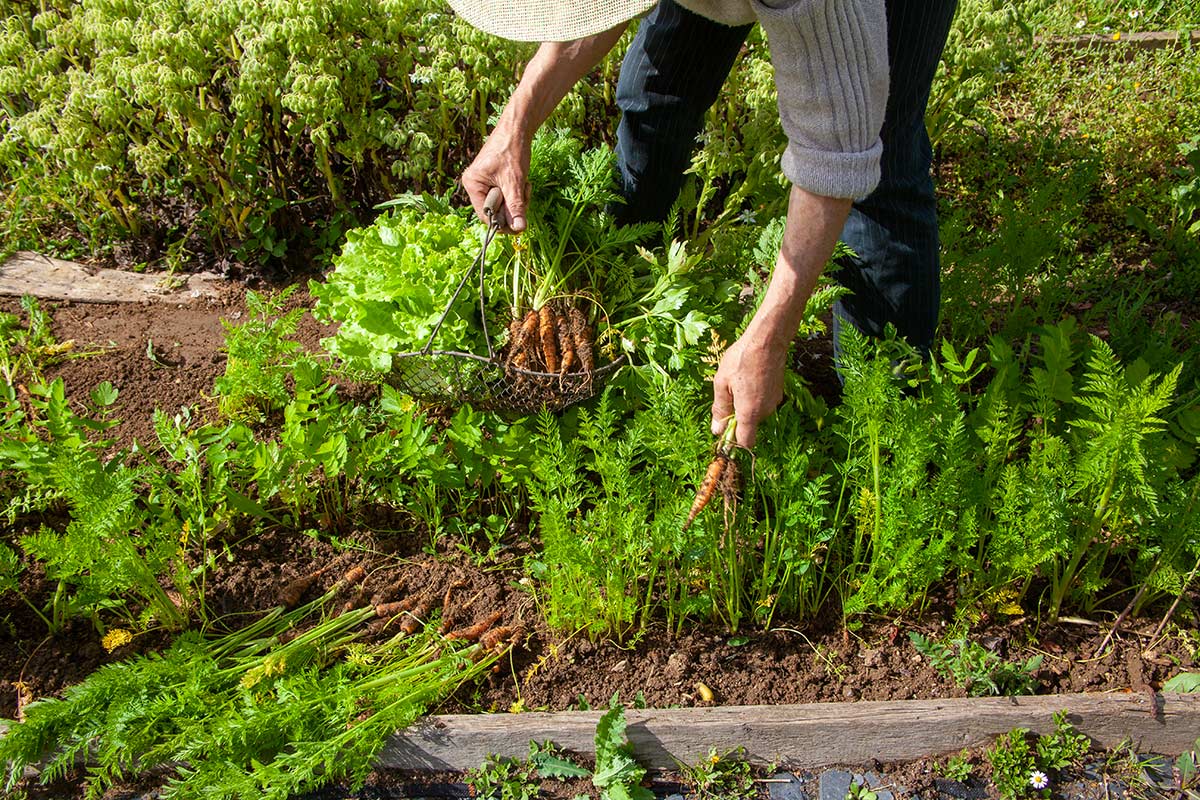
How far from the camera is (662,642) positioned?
232 centimetres

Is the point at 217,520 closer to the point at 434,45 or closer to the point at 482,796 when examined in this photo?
the point at 482,796

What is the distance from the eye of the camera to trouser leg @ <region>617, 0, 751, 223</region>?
2438 mm

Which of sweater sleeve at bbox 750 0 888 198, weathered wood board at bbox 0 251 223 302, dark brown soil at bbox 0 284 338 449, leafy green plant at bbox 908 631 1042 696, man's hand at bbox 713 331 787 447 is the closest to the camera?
Answer: sweater sleeve at bbox 750 0 888 198

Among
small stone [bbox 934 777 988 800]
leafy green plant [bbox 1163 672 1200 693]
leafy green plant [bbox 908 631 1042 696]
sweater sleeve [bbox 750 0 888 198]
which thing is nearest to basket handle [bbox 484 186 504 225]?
sweater sleeve [bbox 750 0 888 198]

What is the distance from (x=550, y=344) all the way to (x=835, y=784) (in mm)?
1252

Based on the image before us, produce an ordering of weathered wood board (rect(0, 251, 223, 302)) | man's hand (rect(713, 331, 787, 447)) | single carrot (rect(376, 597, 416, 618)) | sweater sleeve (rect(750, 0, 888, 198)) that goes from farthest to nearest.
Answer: weathered wood board (rect(0, 251, 223, 302))
single carrot (rect(376, 597, 416, 618))
man's hand (rect(713, 331, 787, 447))
sweater sleeve (rect(750, 0, 888, 198))

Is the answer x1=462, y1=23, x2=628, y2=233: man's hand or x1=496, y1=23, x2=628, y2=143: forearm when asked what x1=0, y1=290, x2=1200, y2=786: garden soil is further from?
x1=496, y1=23, x2=628, y2=143: forearm

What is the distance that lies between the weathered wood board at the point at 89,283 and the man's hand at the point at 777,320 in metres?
2.50

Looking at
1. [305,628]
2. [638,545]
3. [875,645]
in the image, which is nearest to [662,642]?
[638,545]

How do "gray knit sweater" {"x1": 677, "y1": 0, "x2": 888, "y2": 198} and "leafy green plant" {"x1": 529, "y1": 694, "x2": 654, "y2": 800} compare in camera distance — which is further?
"leafy green plant" {"x1": 529, "y1": 694, "x2": 654, "y2": 800}

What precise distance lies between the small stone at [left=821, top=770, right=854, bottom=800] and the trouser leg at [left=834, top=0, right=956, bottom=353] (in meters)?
1.11

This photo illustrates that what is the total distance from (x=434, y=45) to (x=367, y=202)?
0.85m

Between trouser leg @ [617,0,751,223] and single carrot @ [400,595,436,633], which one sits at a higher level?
trouser leg @ [617,0,751,223]

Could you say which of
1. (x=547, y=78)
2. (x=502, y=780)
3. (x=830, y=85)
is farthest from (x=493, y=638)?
(x=830, y=85)
